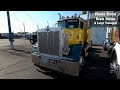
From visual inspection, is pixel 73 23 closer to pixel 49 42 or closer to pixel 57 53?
pixel 49 42

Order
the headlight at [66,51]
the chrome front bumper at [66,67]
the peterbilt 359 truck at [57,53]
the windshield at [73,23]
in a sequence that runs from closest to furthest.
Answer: the chrome front bumper at [66,67] < the peterbilt 359 truck at [57,53] < the headlight at [66,51] < the windshield at [73,23]

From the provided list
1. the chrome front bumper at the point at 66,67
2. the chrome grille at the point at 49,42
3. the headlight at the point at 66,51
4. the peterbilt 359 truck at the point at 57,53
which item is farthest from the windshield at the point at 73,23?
the chrome front bumper at the point at 66,67

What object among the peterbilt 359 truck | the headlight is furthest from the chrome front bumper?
the headlight

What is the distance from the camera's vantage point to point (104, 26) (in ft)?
59.3

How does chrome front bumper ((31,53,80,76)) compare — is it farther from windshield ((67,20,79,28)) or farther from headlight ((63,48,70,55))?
windshield ((67,20,79,28))

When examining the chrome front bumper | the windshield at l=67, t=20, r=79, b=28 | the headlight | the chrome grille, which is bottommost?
the chrome front bumper

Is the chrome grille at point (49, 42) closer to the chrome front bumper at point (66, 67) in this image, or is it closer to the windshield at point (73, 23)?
the chrome front bumper at point (66, 67)

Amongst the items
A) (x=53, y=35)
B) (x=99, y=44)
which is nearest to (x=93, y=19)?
(x=99, y=44)

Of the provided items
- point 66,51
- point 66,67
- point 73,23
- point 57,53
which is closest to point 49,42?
point 57,53

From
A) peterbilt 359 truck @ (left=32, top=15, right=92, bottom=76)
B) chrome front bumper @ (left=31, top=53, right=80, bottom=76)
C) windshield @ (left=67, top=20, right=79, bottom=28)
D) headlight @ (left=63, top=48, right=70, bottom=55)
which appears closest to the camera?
chrome front bumper @ (left=31, top=53, right=80, bottom=76)

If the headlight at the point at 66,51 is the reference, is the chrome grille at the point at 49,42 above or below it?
above

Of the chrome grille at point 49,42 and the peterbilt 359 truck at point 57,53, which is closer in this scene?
the peterbilt 359 truck at point 57,53
